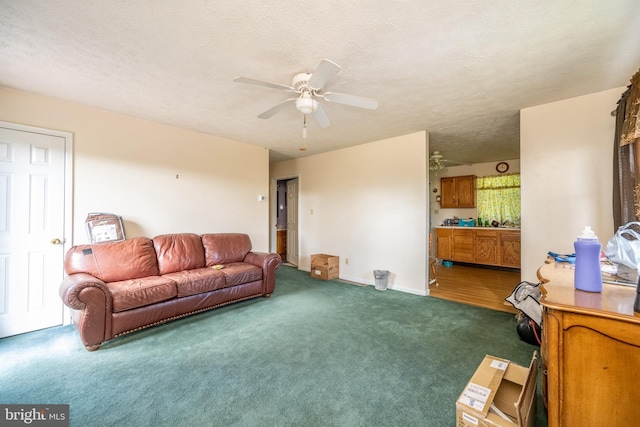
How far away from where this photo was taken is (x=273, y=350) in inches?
90.3

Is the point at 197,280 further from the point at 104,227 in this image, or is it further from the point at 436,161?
the point at 436,161

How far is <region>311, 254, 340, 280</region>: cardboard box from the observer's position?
4.75 metres

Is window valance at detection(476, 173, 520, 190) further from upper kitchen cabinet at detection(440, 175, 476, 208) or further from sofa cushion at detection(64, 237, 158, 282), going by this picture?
sofa cushion at detection(64, 237, 158, 282)

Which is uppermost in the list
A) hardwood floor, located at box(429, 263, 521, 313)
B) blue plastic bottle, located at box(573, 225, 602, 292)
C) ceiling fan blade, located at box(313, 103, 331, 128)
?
ceiling fan blade, located at box(313, 103, 331, 128)

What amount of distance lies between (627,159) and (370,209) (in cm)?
296

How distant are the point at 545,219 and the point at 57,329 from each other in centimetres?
556

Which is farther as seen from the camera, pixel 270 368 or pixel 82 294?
pixel 82 294

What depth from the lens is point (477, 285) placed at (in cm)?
441

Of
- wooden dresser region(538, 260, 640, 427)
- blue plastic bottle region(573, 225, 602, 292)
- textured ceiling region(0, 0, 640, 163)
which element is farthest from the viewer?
textured ceiling region(0, 0, 640, 163)

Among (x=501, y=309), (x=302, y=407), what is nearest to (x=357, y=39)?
(x=302, y=407)

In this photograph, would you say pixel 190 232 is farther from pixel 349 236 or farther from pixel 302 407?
pixel 302 407

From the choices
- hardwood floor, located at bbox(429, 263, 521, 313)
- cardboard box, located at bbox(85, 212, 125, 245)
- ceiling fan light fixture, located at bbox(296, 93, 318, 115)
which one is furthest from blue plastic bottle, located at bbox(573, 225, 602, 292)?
cardboard box, located at bbox(85, 212, 125, 245)

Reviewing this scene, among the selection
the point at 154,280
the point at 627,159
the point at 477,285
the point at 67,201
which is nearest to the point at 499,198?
the point at 477,285

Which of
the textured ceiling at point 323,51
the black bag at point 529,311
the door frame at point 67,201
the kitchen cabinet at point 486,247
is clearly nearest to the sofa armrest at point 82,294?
the door frame at point 67,201
